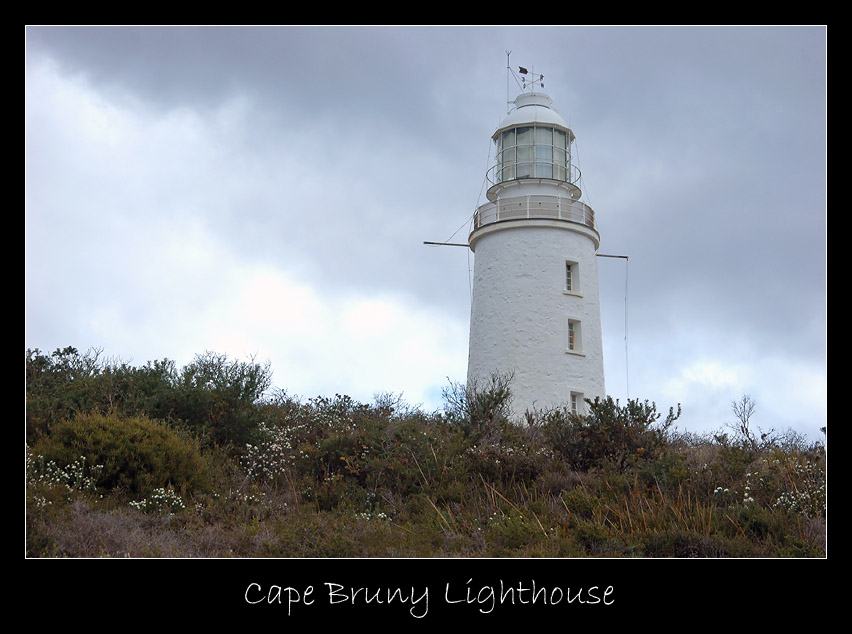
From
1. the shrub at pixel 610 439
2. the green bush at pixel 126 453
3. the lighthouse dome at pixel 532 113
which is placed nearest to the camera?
the green bush at pixel 126 453

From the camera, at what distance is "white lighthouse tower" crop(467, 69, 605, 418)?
60.8 feet

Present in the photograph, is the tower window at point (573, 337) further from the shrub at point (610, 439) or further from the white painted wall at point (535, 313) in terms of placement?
the shrub at point (610, 439)

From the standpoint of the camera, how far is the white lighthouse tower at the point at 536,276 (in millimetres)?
18547

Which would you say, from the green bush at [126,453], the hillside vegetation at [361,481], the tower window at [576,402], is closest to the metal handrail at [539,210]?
the tower window at [576,402]

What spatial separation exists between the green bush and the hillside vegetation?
0.7 inches

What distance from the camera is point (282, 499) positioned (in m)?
10.2

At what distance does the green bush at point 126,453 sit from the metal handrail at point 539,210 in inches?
449

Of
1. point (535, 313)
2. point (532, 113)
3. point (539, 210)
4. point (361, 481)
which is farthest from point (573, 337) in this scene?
point (361, 481)

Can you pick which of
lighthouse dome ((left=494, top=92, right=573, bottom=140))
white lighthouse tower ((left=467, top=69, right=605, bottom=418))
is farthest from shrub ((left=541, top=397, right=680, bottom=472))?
lighthouse dome ((left=494, top=92, right=573, bottom=140))

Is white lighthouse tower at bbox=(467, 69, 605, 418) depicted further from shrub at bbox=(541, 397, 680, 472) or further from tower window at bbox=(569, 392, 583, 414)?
shrub at bbox=(541, 397, 680, 472)

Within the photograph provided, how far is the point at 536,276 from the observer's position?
1903 cm

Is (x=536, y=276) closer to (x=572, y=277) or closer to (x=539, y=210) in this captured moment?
(x=572, y=277)

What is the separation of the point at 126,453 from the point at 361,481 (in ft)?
9.54
